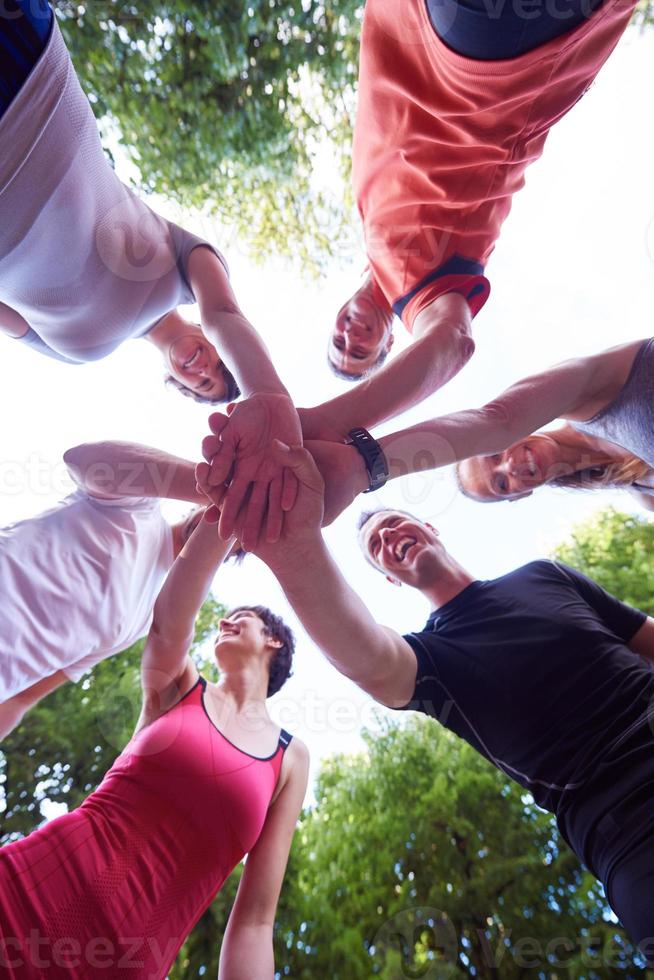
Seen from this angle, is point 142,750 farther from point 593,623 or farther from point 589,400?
point 589,400

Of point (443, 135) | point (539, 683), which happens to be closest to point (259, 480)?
point (539, 683)

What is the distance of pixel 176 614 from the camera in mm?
1298

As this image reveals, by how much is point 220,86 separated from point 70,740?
2.95 m

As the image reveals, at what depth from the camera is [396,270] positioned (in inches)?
56.3

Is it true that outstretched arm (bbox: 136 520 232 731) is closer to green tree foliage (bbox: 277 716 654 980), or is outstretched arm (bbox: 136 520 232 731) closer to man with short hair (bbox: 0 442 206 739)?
man with short hair (bbox: 0 442 206 739)

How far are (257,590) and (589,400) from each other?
1695 millimetres

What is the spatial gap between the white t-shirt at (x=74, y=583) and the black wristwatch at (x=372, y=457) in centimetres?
74

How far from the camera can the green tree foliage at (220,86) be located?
6.02ft

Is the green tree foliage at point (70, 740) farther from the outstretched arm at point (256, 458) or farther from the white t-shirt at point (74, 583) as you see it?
the outstretched arm at point (256, 458)

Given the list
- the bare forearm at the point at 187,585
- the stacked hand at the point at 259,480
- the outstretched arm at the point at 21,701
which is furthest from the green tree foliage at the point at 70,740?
the stacked hand at the point at 259,480

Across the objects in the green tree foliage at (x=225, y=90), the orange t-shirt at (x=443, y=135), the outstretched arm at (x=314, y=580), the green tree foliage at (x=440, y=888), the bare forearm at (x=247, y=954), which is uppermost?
the green tree foliage at (x=225, y=90)

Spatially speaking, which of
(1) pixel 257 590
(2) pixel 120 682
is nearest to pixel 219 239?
(1) pixel 257 590

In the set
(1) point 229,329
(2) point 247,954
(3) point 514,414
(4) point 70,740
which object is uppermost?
(1) point 229,329

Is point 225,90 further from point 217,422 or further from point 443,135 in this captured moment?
point 217,422
